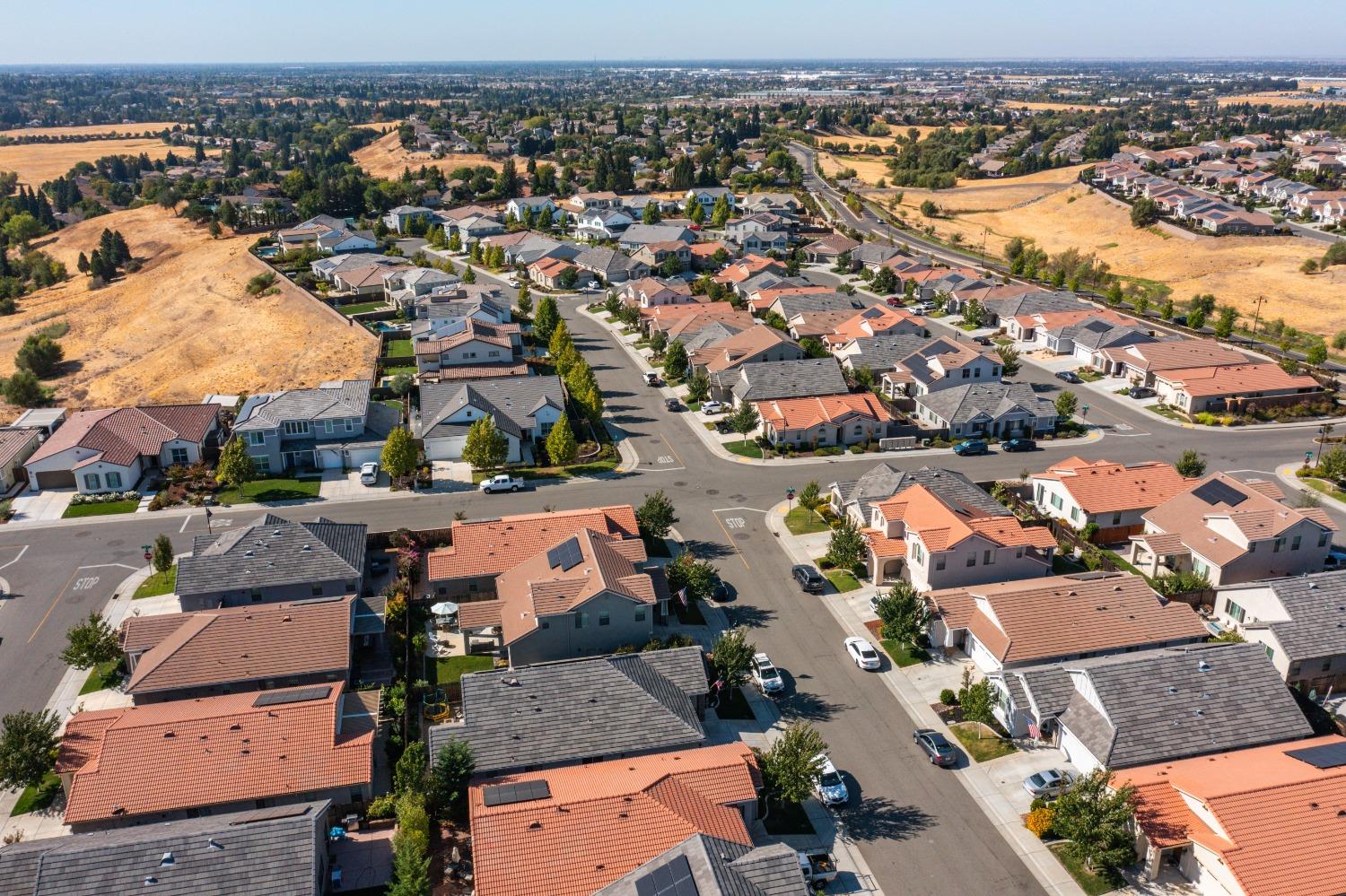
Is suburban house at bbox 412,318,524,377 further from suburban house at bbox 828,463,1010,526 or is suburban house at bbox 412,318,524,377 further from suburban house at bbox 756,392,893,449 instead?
suburban house at bbox 828,463,1010,526

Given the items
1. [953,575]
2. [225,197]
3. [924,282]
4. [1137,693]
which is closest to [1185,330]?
[924,282]

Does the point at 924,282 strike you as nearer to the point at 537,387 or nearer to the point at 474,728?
the point at 537,387

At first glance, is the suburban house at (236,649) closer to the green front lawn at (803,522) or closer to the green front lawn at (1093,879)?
the green front lawn at (803,522)

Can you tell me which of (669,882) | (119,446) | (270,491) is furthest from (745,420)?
(669,882)

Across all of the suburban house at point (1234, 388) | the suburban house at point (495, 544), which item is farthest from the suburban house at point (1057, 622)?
the suburban house at point (1234, 388)

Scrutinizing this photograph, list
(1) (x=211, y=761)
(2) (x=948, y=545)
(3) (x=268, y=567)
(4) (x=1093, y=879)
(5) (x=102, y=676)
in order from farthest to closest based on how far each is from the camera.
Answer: (2) (x=948, y=545) < (3) (x=268, y=567) < (5) (x=102, y=676) < (1) (x=211, y=761) < (4) (x=1093, y=879)

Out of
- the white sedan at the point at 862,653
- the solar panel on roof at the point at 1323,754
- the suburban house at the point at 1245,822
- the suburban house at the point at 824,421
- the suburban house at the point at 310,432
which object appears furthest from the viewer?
the suburban house at the point at 824,421

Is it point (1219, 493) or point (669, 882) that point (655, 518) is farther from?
point (1219, 493)
